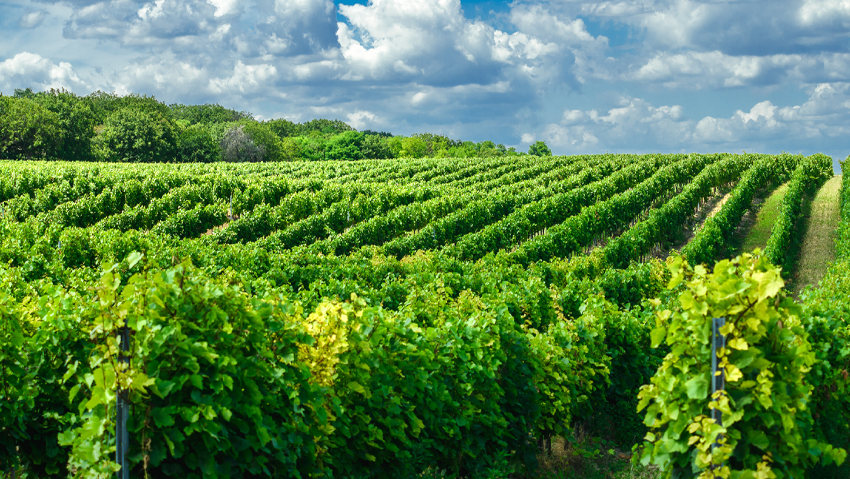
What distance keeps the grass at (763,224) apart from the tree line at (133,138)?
72.0 m

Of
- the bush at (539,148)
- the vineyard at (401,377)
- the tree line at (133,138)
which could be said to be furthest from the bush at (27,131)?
the bush at (539,148)

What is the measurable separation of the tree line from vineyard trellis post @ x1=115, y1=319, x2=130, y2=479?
7744 centimetres

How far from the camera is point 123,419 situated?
425 cm

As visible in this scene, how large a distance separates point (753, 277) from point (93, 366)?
5.08m

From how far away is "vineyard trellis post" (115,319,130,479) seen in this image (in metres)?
4.24

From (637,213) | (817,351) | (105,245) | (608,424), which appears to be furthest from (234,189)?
(817,351)

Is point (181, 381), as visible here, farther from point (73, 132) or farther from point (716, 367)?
point (73, 132)

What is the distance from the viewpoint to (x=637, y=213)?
36.3 m

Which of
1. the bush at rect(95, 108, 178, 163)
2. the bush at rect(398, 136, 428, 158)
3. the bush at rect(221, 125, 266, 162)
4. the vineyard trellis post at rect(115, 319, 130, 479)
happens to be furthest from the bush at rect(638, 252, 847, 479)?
the bush at rect(398, 136, 428, 158)

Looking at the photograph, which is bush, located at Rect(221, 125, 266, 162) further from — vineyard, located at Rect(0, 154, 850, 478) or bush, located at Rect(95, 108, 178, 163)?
vineyard, located at Rect(0, 154, 850, 478)

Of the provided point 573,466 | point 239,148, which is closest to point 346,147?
point 239,148

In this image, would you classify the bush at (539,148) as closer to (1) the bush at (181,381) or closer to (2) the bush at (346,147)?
(2) the bush at (346,147)

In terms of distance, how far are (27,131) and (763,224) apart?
75.3m

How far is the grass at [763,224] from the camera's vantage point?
33.1 metres
